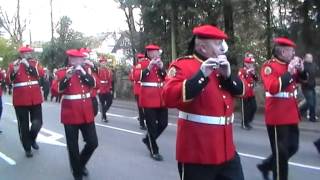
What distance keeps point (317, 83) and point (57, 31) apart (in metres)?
25.0

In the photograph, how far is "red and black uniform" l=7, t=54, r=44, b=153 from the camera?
33.3ft

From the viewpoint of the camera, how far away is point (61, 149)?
35.5 ft

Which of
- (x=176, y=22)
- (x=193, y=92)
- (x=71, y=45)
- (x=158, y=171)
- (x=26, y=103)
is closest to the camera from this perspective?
(x=193, y=92)

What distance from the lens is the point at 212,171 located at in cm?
457

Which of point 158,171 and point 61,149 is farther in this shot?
point 61,149

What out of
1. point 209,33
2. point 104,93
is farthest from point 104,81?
point 209,33

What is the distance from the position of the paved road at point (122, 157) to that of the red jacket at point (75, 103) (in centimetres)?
98

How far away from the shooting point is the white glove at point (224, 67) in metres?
4.30

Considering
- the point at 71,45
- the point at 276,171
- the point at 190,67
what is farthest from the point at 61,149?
the point at 71,45

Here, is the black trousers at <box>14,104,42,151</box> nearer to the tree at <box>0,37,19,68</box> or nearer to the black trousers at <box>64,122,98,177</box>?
the black trousers at <box>64,122,98,177</box>

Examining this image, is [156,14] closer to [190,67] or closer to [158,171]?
[158,171]

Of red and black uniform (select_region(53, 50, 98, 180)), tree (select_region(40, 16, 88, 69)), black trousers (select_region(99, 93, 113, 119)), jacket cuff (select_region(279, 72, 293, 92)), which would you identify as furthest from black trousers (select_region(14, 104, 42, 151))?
tree (select_region(40, 16, 88, 69))

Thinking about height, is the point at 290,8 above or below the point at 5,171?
above

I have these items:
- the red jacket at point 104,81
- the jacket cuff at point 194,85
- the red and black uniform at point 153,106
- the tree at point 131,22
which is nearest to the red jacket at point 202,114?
the jacket cuff at point 194,85
